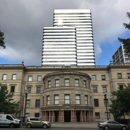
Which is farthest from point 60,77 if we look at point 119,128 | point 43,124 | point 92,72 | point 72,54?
point 72,54

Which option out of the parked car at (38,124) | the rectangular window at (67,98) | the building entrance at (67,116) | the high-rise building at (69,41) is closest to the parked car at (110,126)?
the parked car at (38,124)

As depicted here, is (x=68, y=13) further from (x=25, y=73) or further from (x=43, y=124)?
(x=43, y=124)

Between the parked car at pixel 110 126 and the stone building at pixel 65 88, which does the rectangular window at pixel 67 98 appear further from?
the parked car at pixel 110 126

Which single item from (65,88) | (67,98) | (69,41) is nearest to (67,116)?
(67,98)

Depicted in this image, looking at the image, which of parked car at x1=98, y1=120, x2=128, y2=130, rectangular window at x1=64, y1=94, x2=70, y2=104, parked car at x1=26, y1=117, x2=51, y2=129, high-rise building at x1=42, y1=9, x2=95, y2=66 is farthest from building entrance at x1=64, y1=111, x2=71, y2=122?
high-rise building at x1=42, y1=9, x2=95, y2=66

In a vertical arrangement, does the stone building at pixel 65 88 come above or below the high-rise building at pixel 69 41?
below

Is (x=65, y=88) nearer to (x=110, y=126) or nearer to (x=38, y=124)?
(x=38, y=124)

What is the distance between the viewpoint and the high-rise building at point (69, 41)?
119000 mm

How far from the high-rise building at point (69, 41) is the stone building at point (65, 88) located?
69622 mm

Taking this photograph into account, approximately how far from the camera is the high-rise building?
119m

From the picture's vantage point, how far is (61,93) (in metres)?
36.8

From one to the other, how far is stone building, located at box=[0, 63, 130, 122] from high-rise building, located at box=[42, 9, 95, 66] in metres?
69.6

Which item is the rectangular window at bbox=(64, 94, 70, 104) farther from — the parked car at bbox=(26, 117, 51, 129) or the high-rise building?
the high-rise building

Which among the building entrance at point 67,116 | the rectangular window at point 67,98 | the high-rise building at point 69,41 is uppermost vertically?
the high-rise building at point 69,41
